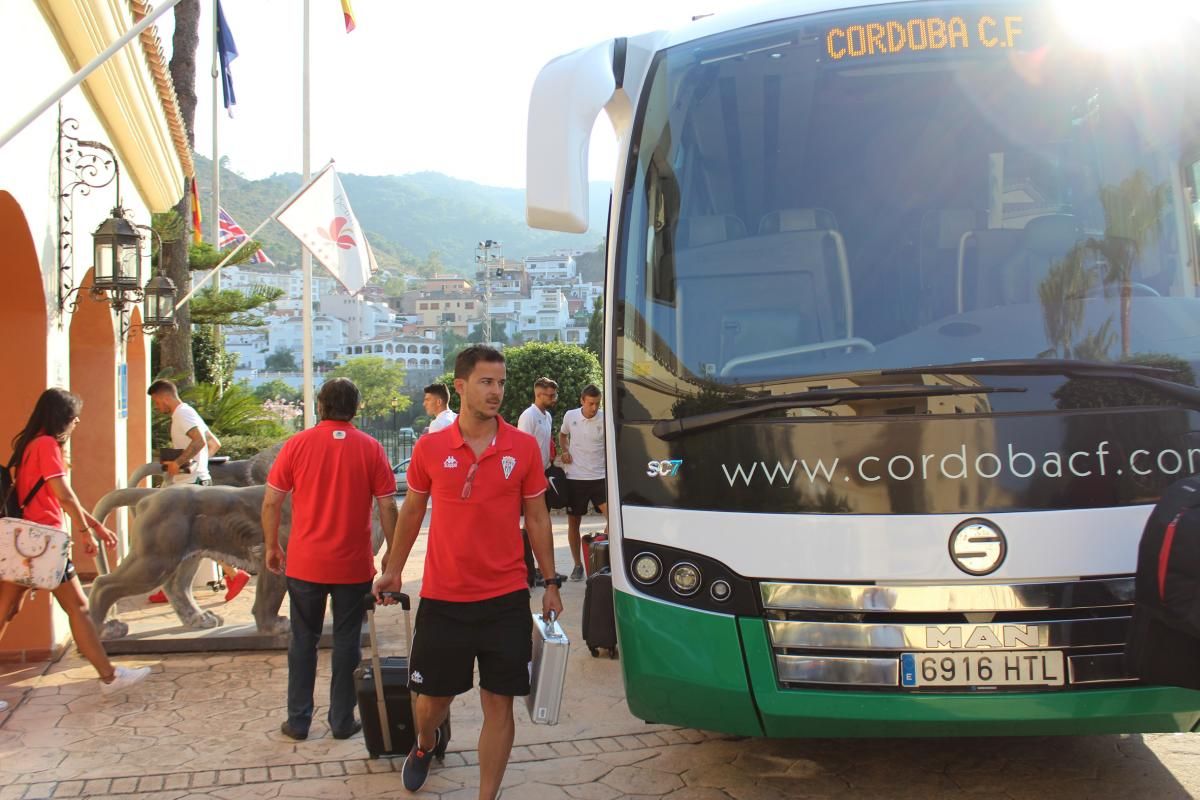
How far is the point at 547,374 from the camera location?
21469 mm

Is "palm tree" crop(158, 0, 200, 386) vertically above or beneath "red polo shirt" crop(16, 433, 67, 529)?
above

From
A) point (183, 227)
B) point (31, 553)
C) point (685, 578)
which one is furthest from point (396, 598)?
point (183, 227)

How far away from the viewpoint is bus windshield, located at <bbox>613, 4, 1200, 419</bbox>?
4188 millimetres

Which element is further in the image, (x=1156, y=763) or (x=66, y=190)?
(x=66, y=190)

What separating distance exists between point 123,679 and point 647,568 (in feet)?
11.8

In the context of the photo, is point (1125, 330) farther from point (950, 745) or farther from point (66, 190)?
point (66, 190)

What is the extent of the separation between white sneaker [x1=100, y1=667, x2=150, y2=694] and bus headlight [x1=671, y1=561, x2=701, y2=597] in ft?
12.0

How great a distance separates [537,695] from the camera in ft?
14.3

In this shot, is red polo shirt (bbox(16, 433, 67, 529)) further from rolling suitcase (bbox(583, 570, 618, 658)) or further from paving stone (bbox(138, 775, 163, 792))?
rolling suitcase (bbox(583, 570, 618, 658))

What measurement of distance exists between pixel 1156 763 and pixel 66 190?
292 inches

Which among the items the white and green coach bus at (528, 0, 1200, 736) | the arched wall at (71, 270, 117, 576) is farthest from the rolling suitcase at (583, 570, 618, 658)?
the arched wall at (71, 270, 117, 576)

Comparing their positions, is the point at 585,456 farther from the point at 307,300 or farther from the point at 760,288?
the point at 307,300

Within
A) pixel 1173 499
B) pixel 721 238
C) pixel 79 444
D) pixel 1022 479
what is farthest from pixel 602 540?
pixel 79 444

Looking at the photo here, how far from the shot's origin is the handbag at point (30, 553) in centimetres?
586
